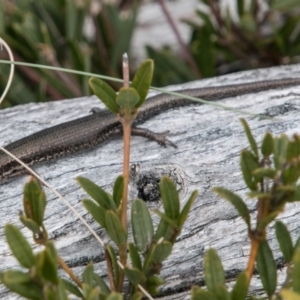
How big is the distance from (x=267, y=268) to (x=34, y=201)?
69 centimetres

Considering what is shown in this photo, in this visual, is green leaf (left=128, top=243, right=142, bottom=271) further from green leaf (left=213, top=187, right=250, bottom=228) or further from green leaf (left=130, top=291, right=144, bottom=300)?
green leaf (left=213, top=187, right=250, bottom=228)

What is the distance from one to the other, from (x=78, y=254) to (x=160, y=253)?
0.57 metres

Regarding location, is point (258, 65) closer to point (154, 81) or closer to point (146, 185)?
point (154, 81)

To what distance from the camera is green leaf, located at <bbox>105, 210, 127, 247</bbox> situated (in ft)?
5.70

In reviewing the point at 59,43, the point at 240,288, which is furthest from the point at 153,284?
the point at 59,43

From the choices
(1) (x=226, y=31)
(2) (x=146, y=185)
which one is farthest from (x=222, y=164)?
(1) (x=226, y=31)

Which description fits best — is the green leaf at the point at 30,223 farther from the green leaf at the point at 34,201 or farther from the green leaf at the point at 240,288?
the green leaf at the point at 240,288

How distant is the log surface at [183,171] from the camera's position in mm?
2162

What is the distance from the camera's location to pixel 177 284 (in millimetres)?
2084

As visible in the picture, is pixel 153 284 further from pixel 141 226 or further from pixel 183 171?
pixel 183 171

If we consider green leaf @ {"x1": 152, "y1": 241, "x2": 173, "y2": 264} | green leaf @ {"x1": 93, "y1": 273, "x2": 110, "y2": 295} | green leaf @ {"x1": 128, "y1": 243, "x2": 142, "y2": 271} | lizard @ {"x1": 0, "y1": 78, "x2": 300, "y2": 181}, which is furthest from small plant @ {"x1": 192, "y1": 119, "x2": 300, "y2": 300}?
lizard @ {"x1": 0, "y1": 78, "x2": 300, "y2": 181}

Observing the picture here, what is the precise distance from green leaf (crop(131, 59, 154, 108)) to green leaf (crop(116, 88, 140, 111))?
0.11ft

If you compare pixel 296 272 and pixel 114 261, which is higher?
pixel 114 261

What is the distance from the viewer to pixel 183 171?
248 centimetres
